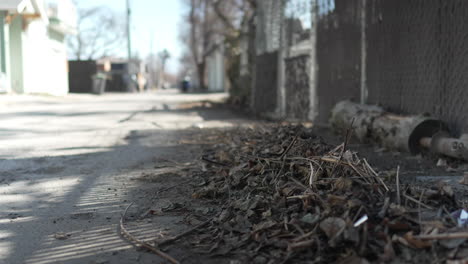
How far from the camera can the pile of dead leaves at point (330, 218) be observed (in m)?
2.70

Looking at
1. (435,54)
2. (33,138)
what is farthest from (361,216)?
(33,138)

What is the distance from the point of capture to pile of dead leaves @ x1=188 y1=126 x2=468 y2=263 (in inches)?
106

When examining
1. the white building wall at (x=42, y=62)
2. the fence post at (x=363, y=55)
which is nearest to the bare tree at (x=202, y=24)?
the white building wall at (x=42, y=62)

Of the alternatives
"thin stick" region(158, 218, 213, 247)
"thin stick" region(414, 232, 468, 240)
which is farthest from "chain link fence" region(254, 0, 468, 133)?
"thin stick" region(158, 218, 213, 247)

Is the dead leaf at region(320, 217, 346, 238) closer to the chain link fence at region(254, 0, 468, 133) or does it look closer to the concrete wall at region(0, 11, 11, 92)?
the chain link fence at region(254, 0, 468, 133)

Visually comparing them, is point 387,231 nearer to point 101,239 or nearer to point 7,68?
point 101,239

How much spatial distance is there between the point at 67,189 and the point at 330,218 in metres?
3.08

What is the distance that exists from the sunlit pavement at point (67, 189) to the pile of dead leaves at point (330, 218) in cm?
72

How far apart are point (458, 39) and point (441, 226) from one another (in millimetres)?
3528

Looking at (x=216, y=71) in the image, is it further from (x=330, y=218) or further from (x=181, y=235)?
(x=330, y=218)

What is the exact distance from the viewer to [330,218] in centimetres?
297

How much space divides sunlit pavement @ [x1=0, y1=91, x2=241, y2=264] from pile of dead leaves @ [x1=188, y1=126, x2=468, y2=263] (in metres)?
0.72

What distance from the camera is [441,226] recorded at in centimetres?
283

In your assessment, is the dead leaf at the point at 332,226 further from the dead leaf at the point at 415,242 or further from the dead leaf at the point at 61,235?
the dead leaf at the point at 61,235
